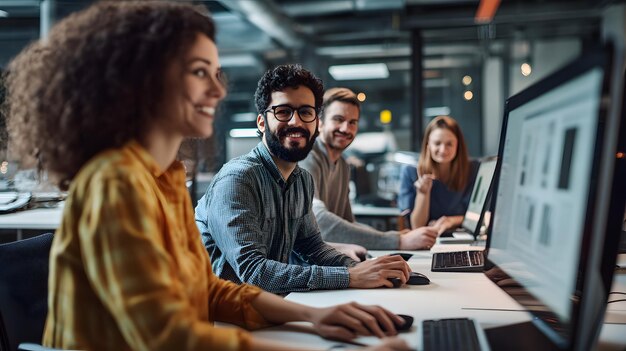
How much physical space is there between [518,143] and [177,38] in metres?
0.76

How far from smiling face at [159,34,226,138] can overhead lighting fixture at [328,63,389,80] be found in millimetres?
7301

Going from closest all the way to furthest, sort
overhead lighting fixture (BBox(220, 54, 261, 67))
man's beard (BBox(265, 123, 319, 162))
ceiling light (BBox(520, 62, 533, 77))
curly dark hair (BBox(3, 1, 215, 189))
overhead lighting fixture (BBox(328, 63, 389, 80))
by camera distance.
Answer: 1. curly dark hair (BBox(3, 1, 215, 189))
2. man's beard (BBox(265, 123, 319, 162))
3. ceiling light (BBox(520, 62, 533, 77))
4. overhead lighting fixture (BBox(328, 63, 389, 80))
5. overhead lighting fixture (BBox(220, 54, 261, 67))

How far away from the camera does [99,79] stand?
91 centimetres

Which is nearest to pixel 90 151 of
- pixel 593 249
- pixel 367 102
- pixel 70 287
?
pixel 70 287

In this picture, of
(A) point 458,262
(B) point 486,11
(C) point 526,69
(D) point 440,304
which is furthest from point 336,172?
(C) point 526,69

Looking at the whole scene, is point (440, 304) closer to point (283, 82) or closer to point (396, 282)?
point (396, 282)

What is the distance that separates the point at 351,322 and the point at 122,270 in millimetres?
477

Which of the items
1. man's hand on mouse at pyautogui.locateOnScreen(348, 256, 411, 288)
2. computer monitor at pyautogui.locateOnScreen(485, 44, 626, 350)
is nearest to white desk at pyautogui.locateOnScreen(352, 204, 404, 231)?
man's hand on mouse at pyautogui.locateOnScreen(348, 256, 411, 288)

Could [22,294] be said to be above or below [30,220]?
above

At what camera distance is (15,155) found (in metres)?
1.10

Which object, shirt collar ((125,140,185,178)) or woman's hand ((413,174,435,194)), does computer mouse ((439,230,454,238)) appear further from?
shirt collar ((125,140,185,178))

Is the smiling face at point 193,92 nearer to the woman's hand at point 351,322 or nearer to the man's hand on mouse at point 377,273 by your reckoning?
the woman's hand at point 351,322

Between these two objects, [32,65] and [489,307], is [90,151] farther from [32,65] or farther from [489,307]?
[489,307]

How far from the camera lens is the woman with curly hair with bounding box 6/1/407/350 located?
0.80m
